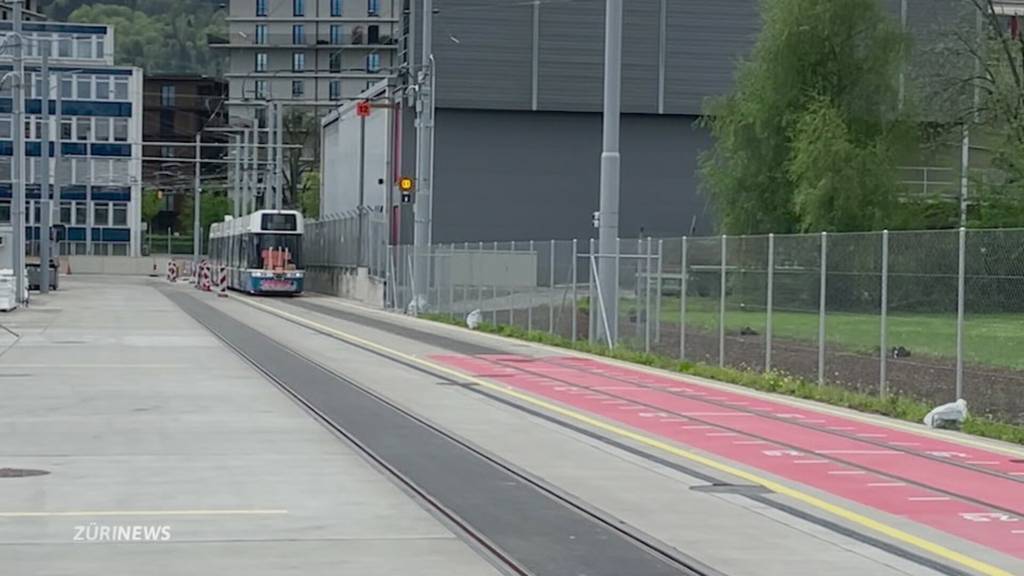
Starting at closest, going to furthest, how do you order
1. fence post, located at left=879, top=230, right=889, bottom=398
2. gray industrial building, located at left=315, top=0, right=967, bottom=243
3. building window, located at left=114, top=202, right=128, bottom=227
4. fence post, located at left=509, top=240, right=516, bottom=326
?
1. fence post, located at left=879, top=230, right=889, bottom=398
2. fence post, located at left=509, top=240, right=516, bottom=326
3. gray industrial building, located at left=315, top=0, right=967, bottom=243
4. building window, located at left=114, top=202, right=128, bottom=227

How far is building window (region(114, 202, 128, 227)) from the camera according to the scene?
12400 centimetres

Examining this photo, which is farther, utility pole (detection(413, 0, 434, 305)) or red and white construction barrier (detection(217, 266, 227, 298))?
red and white construction barrier (detection(217, 266, 227, 298))

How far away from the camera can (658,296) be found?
31.9m

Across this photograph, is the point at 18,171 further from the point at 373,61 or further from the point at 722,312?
the point at 373,61

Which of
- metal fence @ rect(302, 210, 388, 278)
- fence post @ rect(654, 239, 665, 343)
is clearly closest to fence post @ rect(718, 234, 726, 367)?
fence post @ rect(654, 239, 665, 343)

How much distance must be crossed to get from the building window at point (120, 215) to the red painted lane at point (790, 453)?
328ft

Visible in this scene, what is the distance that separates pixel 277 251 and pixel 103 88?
4947 centimetres

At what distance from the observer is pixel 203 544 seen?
35.5 feet

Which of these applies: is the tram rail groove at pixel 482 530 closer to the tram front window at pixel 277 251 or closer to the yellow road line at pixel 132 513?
the yellow road line at pixel 132 513

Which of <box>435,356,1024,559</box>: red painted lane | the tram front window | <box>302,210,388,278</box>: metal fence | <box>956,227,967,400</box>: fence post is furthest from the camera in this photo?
the tram front window

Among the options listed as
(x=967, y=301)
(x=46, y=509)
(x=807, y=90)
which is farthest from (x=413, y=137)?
(x=46, y=509)

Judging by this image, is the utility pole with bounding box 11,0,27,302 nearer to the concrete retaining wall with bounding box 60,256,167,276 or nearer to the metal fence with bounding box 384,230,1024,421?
the metal fence with bounding box 384,230,1024,421

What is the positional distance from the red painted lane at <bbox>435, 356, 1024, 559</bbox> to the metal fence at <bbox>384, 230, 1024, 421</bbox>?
179cm

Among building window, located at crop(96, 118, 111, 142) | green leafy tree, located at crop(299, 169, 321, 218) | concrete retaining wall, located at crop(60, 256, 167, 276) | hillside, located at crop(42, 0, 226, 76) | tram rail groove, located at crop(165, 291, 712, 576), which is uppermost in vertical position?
hillside, located at crop(42, 0, 226, 76)
